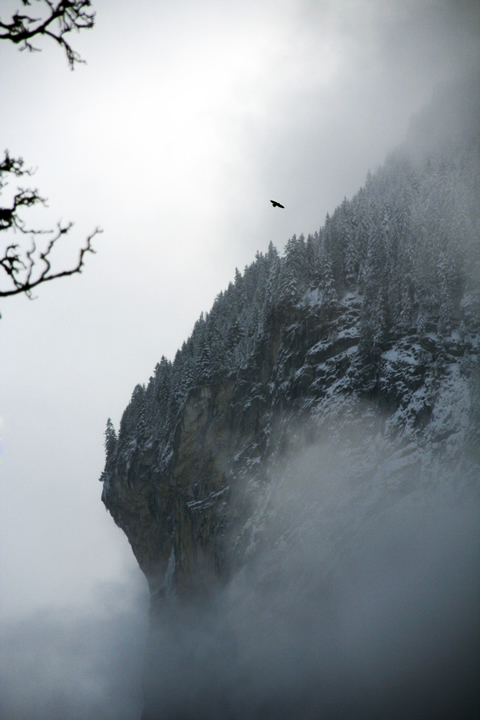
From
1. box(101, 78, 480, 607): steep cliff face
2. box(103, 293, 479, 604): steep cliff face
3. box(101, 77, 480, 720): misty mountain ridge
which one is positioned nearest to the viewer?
box(101, 77, 480, 720): misty mountain ridge

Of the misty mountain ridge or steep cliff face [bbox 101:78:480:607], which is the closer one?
the misty mountain ridge

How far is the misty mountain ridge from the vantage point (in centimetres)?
4266

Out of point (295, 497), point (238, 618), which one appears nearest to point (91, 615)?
point (238, 618)

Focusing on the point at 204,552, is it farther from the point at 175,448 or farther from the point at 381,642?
the point at 381,642

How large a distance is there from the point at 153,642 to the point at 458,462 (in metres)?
52.8

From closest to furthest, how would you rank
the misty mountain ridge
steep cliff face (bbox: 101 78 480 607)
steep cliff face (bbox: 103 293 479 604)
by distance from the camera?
1. the misty mountain ridge
2. steep cliff face (bbox: 103 293 479 604)
3. steep cliff face (bbox: 101 78 480 607)

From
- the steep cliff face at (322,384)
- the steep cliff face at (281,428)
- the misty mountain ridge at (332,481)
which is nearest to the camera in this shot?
the misty mountain ridge at (332,481)

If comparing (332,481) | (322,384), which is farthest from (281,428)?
(332,481)

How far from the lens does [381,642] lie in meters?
42.2

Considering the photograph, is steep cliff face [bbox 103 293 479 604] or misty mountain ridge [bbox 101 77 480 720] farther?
steep cliff face [bbox 103 293 479 604]

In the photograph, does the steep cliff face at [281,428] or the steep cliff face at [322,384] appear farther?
the steep cliff face at [322,384]

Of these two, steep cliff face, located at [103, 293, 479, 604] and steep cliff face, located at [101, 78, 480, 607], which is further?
steep cliff face, located at [101, 78, 480, 607]

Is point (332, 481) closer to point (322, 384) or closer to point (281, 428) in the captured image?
point (281, 428)

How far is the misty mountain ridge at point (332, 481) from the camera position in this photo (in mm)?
42656
